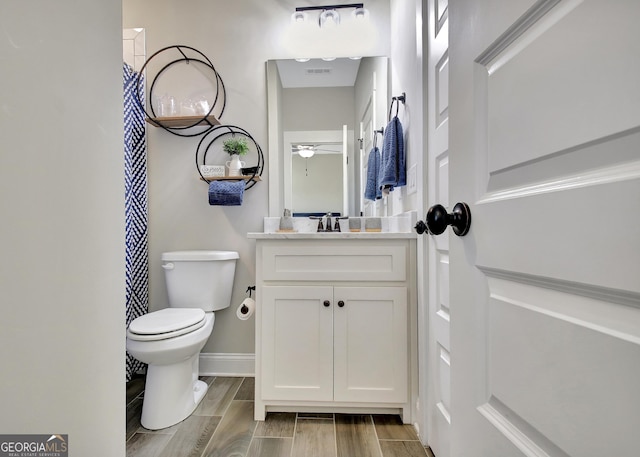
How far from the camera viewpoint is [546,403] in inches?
13.1

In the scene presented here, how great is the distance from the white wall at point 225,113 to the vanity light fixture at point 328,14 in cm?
7

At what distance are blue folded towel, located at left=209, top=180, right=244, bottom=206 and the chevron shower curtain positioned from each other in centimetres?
50

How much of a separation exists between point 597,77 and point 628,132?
0.22 ft

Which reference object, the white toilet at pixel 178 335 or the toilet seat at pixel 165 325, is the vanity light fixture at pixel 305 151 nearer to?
the white toilet at pixel 178 335

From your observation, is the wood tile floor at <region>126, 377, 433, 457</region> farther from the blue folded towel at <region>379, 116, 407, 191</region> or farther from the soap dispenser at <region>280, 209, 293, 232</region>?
the blue folded towel at <region>379, 116, 407, 191</region>

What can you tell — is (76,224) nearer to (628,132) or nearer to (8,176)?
(8,176)

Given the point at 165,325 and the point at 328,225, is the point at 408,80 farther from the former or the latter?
the point at 165,325

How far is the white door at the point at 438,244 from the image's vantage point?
40.9 inches

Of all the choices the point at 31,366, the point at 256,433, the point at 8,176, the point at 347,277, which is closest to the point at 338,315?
the point at 347,277

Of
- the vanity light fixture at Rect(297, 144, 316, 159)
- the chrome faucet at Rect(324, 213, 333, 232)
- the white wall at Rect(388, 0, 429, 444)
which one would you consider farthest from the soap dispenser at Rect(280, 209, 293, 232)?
the white wall at Rect(388, 0, 429, 444)

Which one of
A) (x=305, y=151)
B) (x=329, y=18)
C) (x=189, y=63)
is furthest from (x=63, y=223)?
(x=329, y=18)

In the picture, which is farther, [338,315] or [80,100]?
[338,315]

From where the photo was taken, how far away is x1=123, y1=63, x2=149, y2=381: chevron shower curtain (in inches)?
69.4

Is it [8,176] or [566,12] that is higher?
[566,12]
